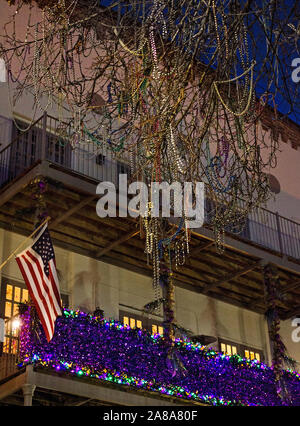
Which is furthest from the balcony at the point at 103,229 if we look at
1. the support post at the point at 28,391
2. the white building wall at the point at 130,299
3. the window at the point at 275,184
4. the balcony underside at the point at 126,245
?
the support post at the point at 28,391

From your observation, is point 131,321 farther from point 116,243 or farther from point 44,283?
point 44,283

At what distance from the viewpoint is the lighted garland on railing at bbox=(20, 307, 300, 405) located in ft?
40.3

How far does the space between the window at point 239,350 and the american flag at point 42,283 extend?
6.83 m

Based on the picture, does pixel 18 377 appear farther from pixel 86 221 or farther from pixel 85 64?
pixel 85 64

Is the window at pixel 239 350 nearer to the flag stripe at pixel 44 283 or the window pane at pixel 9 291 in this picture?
the window pane at pixel 9 291

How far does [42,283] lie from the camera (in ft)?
38.5

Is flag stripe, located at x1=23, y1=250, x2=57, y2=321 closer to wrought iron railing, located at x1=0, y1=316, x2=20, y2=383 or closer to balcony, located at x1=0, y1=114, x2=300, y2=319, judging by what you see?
wrought iron railing, located at x1=0, y1=316, x2=20, y2=383

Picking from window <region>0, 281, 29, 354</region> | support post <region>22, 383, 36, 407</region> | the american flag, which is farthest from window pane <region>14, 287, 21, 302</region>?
support post <region>22, 383, 36, 407</region>

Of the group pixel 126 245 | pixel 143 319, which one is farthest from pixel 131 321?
pixel 126 245

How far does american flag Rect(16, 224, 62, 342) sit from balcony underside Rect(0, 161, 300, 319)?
193 centimetres

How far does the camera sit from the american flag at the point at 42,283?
11.6 metres

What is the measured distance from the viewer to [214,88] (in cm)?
585

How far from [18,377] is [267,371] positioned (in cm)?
641
